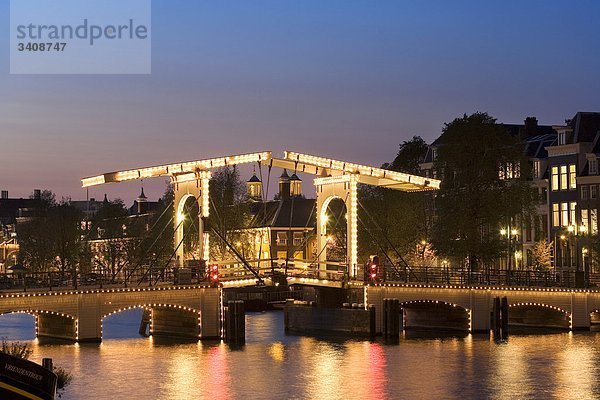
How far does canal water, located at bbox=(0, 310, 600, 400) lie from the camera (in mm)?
41406

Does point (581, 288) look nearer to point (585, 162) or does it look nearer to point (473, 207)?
point (473, 207)

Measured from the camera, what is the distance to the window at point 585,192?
264 feet

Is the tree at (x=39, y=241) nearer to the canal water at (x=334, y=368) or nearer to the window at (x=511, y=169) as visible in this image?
the window at (x=511, y=169)

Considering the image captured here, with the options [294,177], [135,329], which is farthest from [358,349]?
[294,177]

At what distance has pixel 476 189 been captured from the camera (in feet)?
234

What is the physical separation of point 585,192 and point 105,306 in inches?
1430

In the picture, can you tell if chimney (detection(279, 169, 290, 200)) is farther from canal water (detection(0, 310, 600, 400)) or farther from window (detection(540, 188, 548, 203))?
canal water (detection(0, 310, 600, 400))

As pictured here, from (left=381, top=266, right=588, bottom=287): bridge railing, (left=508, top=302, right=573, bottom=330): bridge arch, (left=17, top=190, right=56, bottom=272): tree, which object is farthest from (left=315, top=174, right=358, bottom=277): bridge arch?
(left=17, top=190, right=56, bottom=272): tree

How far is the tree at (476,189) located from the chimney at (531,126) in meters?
22.7

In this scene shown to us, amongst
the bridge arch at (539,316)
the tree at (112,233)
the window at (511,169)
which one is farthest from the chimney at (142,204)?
the bridge arch at (539,316)

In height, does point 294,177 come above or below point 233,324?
above

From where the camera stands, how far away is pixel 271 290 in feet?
299

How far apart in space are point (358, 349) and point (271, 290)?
1469 inches

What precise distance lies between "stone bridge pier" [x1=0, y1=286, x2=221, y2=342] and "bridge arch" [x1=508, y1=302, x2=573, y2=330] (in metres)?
14.5
